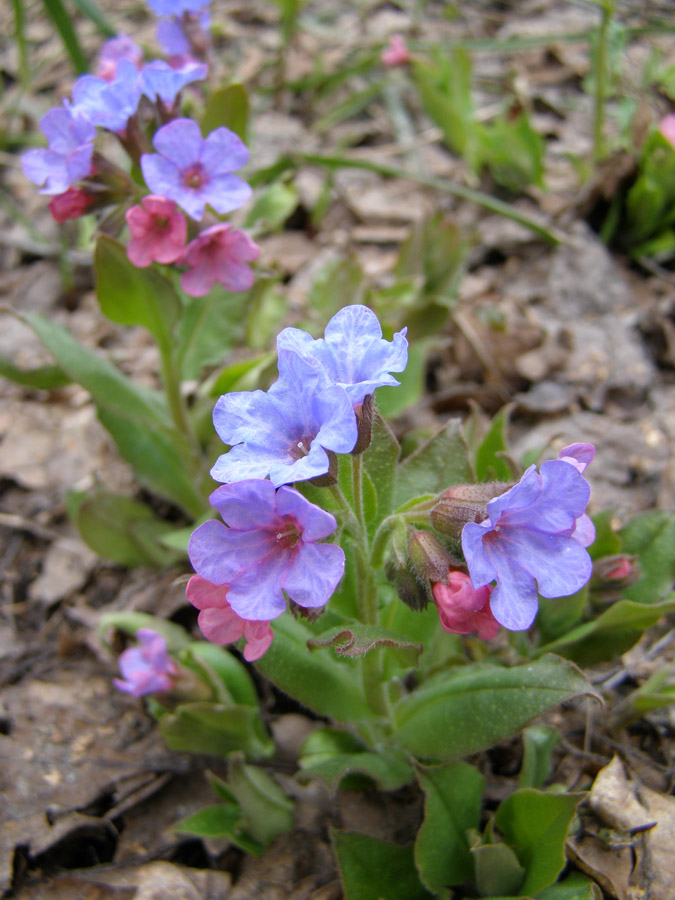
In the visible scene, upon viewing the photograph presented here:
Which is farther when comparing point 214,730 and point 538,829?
point 214,730

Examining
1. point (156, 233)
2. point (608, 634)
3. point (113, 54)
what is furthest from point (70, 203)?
point (608, 634)

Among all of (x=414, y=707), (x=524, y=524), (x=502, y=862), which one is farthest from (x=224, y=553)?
(x=502, y=862)

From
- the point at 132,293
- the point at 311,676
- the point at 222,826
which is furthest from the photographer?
the point at 132,293

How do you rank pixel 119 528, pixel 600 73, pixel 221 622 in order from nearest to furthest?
1. pixel 221 622
2. pixel 119 528
3. pixel 600 73

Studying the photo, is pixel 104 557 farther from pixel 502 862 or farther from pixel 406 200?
pixel 406 200

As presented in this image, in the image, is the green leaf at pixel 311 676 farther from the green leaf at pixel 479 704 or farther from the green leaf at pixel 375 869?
the green leaf at pixel 375 869

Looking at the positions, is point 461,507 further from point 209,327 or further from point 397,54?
point 397,54

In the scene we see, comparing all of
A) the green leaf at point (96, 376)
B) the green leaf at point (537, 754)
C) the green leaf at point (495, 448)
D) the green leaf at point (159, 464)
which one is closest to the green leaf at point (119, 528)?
the green leaf at point (159, 464)

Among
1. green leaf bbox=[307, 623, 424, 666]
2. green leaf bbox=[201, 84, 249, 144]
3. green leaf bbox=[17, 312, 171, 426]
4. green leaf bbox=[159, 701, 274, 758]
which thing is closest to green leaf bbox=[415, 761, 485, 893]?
green leaf bbox=[307, 623, 424, 666]
